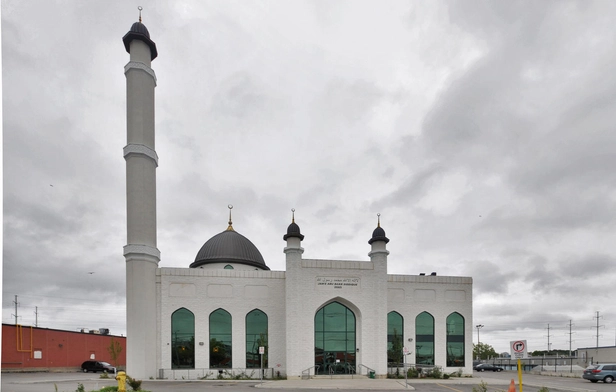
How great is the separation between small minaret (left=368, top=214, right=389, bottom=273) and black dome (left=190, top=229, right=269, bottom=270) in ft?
46.3

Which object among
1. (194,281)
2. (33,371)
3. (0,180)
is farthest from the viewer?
(33,371)

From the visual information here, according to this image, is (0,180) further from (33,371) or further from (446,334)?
(33,371)

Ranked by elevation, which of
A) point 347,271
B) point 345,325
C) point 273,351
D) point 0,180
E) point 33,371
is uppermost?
point 0,180

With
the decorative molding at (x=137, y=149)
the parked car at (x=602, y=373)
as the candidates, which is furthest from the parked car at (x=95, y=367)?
the parked car at (x=602, y=373)

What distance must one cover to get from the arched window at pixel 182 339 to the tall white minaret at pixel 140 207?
4.87 ft

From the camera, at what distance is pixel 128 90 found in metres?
33.6

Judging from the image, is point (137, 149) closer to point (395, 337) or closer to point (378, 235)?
point (378, 235)

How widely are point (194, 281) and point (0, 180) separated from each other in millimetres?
29267

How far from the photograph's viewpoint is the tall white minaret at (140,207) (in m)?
Result: 29.7

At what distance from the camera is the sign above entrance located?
3272 centimetres

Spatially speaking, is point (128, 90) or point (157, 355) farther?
point (128, 90)

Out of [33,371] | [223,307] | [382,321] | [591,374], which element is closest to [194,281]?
[223,307]

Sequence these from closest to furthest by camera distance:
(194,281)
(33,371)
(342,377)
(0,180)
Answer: (0,180)
(342,377)
(194,281)
(33,371)

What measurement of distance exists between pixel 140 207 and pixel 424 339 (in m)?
25.4
